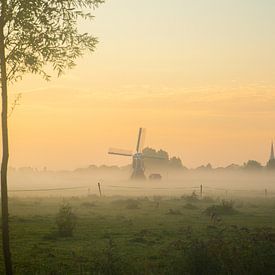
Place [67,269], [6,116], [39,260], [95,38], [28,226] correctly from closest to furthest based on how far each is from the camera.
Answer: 1. [6,116]
2. [95,38]
3. [67,269]
4. [39,260]
5. [28,226]

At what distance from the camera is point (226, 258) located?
15617mm

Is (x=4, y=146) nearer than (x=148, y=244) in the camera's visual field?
Yes

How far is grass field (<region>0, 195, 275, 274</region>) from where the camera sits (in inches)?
609

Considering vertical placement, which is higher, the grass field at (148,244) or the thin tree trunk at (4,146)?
the thin tree trunk at (4,146)

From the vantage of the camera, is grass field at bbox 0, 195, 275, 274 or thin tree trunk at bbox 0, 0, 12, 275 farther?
grass field at bbox 0, 195, 275, 274

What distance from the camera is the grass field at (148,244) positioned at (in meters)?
15.5

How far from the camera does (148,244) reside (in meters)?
24.5

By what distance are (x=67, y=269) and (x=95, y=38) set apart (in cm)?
892

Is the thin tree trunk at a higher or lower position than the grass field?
higher

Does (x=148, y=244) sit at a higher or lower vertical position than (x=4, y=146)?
lower

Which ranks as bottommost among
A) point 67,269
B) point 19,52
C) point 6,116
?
point 67,269

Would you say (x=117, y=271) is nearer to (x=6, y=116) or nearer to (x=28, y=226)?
(x=6, y=116)

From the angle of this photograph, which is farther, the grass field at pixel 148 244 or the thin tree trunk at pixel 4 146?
the grass field at pixel 148 244

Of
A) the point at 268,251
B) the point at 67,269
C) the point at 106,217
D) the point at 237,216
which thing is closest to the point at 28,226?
the point at 106,217
